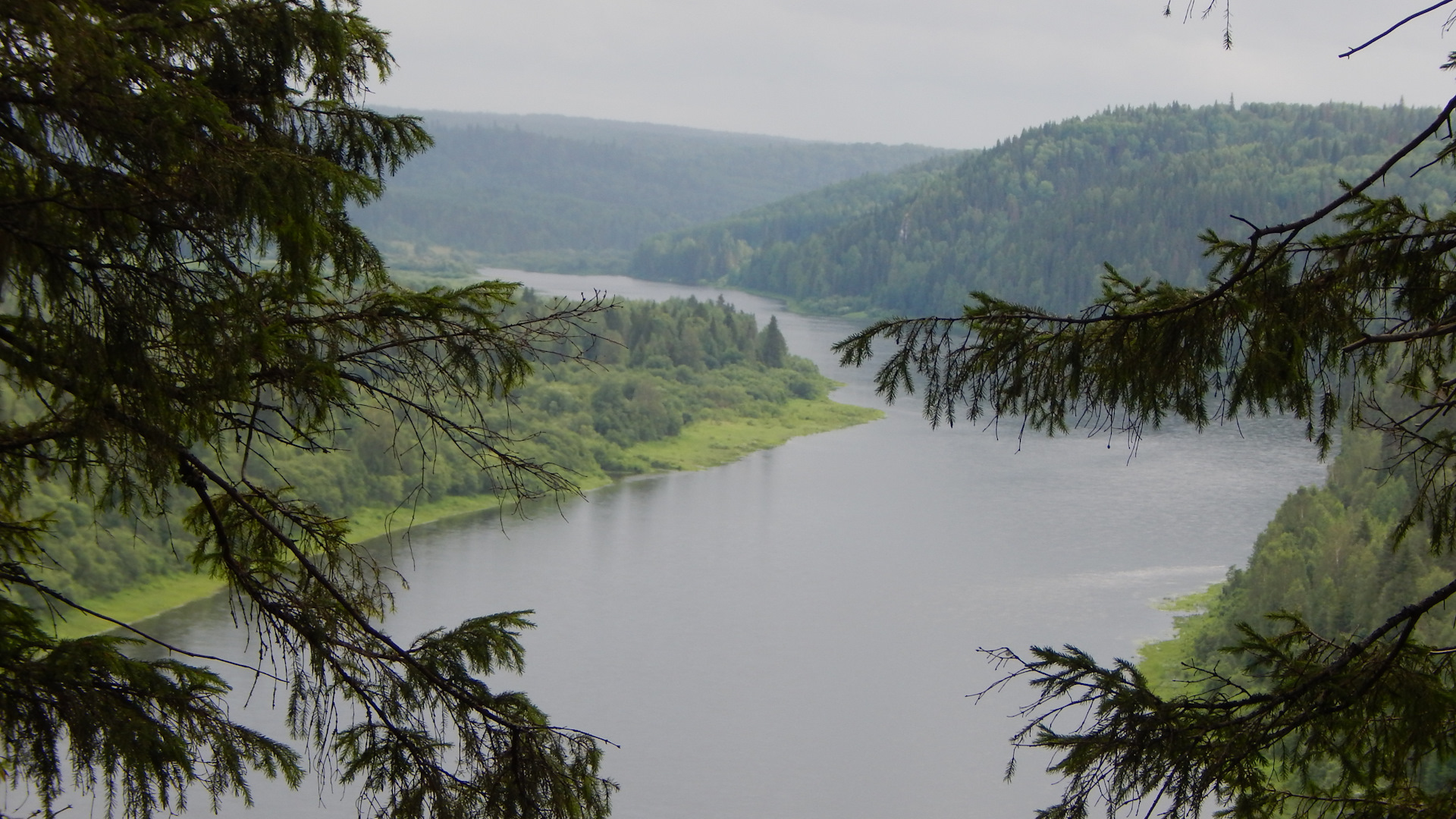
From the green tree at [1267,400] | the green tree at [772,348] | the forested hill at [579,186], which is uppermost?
the forested hill at [579,186]

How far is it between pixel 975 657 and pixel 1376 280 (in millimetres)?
15477

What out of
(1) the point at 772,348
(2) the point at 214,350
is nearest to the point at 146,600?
(2) the point at 214,350

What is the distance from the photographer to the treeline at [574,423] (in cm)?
2050

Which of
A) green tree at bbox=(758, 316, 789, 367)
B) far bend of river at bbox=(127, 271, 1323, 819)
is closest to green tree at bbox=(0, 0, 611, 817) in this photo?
far bend of river at bbox=(127, 271, 1323, 819)

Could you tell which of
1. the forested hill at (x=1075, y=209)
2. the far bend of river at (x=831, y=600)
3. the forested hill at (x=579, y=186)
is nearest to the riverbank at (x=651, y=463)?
the far bend of river at (x=831, y=600)

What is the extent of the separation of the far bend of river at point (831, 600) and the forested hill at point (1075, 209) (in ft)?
85.6

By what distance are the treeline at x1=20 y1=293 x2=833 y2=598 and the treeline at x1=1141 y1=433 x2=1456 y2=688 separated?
27.7 ft

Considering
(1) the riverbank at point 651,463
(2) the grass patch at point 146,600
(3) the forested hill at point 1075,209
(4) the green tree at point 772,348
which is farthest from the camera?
(3) the forested hill at point 1075,209

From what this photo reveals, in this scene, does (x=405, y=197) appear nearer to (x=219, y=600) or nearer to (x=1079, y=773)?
(x=219, y=600)

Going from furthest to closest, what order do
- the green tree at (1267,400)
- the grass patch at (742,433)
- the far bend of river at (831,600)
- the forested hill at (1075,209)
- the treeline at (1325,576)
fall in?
the forested hill at (1075,209), the grass patch at (742,433), the treeline at (1325,576), the far bend of river at (831,600), the green tree at (1267,400)

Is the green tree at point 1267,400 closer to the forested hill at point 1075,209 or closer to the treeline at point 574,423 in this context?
the treeline at point 574,423

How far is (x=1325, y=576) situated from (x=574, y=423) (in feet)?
61.5

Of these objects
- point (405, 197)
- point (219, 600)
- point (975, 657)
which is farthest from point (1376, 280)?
point (405, 197)

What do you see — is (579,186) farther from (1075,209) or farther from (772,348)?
(772,348)
